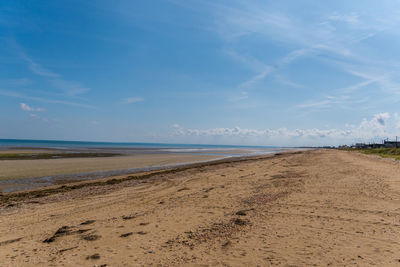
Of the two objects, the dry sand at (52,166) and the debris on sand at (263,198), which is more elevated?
the debris on sand at (263,198)

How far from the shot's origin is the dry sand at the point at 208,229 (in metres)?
4.51

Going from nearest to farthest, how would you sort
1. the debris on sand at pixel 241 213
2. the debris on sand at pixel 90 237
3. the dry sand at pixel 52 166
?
the debris on sand at pixel 90 237 → the debris on sand at pixel 241 213 → the dry sand at pixel 52 166

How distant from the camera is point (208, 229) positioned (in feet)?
19.5

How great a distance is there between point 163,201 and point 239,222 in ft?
12.6

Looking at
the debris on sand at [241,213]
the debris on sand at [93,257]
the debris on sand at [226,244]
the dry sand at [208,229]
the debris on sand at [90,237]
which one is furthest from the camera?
the debris on sand at [241,213]

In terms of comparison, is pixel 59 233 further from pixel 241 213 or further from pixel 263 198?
pixel 263 198

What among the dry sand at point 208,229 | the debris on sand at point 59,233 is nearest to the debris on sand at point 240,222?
the dry sand at point 208,229

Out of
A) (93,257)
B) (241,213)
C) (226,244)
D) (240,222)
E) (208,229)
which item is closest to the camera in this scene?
(93,257)

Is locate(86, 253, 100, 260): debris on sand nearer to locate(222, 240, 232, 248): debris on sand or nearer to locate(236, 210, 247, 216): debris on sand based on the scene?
locate(222, 240, 232, 248): debris on sand

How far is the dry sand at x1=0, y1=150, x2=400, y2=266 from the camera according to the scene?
4.51 m

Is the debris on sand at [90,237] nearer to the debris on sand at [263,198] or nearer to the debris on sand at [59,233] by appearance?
the debris on sand at [59,233]

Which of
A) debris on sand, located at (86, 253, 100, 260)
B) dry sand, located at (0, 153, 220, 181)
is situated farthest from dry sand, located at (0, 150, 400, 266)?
dry sand, located at (0, 153, 220, 181)

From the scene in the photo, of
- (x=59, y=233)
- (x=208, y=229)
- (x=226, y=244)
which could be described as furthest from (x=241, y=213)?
(x=59, y=233)

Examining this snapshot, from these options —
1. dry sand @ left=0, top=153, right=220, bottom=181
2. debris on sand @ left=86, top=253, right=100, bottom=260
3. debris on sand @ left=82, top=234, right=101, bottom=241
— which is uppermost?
debris on sand @ left=86, top=253, right=100, bottom=260
